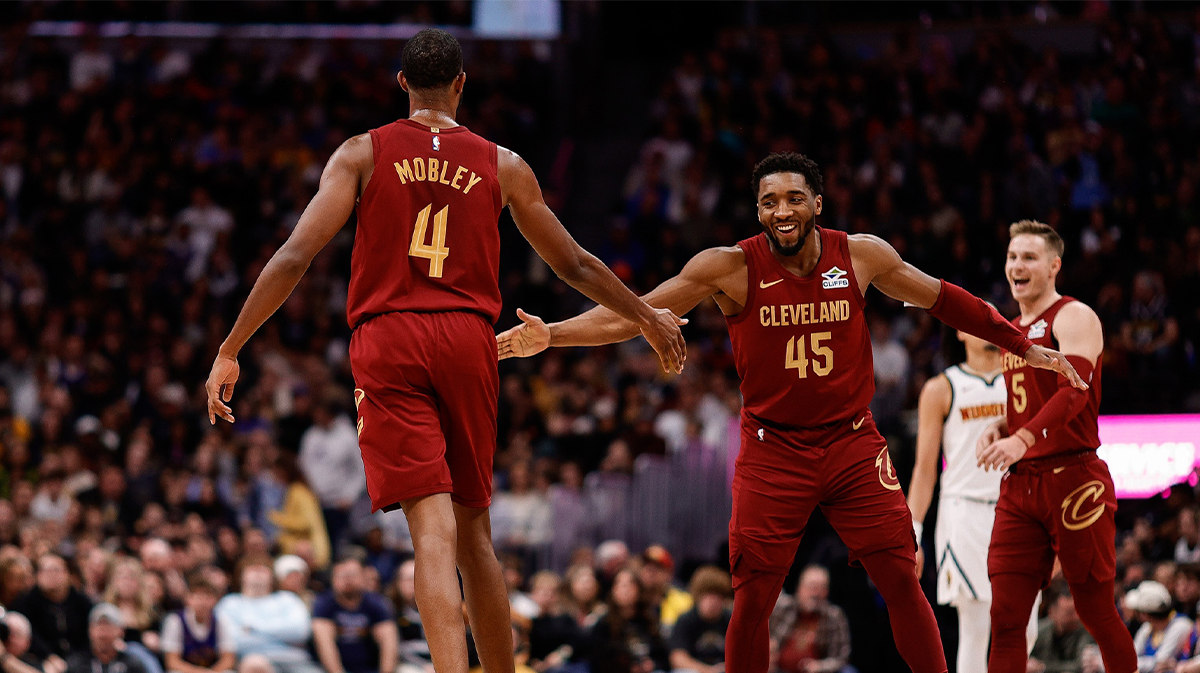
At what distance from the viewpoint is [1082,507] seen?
6.61m

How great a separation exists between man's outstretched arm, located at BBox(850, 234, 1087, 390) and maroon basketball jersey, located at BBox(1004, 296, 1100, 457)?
1.78 feet

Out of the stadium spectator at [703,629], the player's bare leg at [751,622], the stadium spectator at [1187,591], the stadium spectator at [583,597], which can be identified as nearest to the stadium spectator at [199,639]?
the stadium spectator at [583,597]

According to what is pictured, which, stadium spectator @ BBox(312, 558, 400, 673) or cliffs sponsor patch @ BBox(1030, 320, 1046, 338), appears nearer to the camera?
cliffs sponsor patch @ BBox(1030, 320, 1046, 338)

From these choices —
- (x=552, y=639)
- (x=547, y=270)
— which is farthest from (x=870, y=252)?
(x=547, y=270)

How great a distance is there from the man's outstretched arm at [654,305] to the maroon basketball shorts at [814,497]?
72cm

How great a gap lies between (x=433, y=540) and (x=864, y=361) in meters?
2.15

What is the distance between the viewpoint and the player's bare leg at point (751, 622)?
19.3ft

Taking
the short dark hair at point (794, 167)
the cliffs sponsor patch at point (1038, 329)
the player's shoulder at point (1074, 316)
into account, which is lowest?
the cliffs sponsor patch at point (1038, 329)

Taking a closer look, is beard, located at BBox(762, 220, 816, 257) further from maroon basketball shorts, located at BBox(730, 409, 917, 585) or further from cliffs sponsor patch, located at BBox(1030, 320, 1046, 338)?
cliffs sponsor patch, located at BBox(1030, 320, 1046, 338)

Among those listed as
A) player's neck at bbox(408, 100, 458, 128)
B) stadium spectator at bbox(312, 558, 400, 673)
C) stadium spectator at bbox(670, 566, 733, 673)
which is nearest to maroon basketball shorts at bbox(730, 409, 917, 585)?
player's neck at bbox(408, 100, 458, 128)

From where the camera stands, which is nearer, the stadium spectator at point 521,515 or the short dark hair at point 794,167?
the short dark hair at point 794,167

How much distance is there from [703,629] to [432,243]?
21.4 feet

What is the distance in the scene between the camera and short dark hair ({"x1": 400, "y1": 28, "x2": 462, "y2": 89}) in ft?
17.3

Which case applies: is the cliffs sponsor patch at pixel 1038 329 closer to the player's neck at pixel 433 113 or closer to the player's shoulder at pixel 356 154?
the player's neck at pixel 433 113
